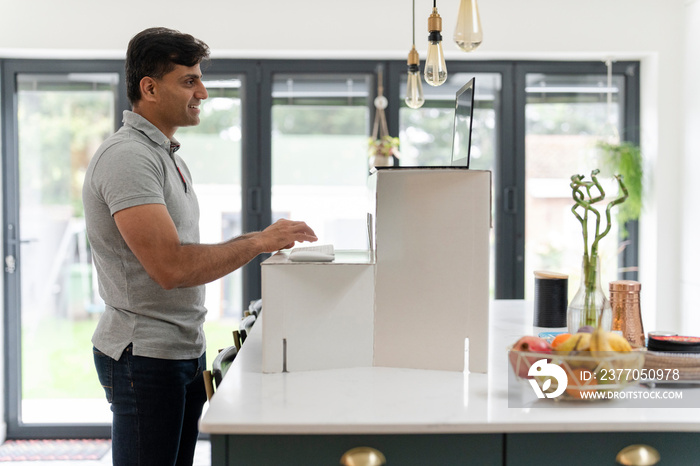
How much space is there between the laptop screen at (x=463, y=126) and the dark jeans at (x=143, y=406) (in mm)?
891

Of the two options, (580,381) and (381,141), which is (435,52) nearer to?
(580,381)

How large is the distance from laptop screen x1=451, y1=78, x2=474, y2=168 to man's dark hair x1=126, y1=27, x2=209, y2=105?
2.35 ft

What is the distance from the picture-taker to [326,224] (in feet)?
13.0

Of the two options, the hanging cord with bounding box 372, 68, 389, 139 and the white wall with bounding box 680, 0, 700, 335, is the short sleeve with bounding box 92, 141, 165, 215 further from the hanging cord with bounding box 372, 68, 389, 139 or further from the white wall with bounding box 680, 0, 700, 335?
the white wall with bounding box 680, 0, 700, 335

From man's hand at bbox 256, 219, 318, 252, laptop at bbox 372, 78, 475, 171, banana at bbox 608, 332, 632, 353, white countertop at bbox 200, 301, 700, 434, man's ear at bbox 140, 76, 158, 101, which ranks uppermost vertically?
man's ear at bbox 140, 76, 158, 101

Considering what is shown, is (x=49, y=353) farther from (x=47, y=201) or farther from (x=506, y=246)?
(x=506, y=246)

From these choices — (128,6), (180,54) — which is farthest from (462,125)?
(128,6)

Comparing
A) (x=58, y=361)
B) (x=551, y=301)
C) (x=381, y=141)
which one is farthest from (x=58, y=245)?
(x=551, y=301)

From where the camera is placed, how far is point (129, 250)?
1.65m

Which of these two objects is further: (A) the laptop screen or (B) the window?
(B) the window

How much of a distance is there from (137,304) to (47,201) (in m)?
2.61

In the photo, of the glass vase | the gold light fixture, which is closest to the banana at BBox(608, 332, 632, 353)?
the glass vase

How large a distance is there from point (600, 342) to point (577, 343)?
0.15 ft

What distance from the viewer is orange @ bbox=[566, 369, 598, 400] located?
135cm
